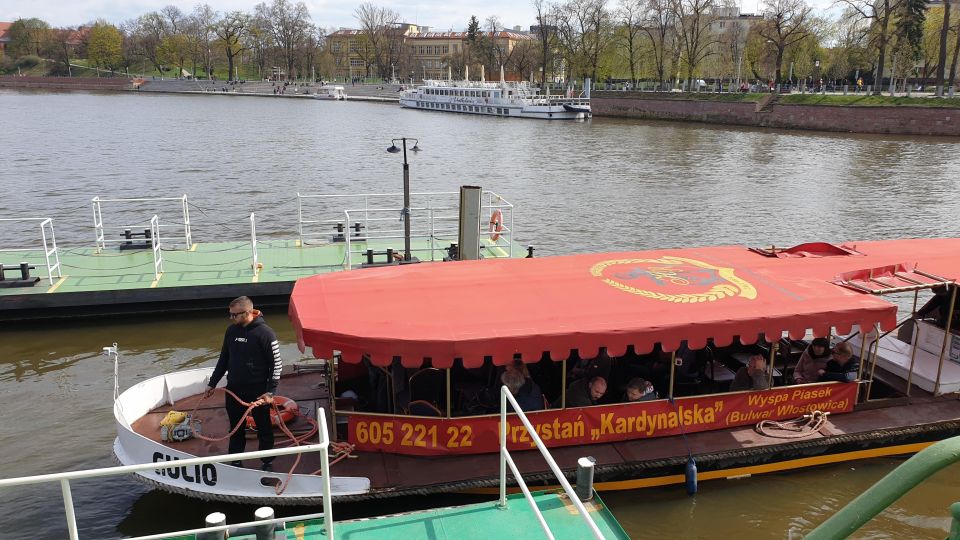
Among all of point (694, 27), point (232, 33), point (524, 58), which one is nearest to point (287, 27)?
point (232, 33)

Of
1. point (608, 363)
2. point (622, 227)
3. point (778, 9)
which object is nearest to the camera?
point (608, 363)

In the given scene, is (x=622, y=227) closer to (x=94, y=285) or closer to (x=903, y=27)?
(x=94, y=285)

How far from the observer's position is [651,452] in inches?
358

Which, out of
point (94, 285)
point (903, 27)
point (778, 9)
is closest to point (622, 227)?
point (94, 285)

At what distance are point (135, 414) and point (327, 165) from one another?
116 feet

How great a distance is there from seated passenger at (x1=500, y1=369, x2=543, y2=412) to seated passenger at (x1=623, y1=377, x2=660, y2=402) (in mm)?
1190

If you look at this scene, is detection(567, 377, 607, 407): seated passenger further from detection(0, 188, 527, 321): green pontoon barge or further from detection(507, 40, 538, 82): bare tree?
detection(507, 40, 538, 82): bare tree

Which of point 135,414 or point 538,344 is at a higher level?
point 538,344

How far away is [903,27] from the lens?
216 feet

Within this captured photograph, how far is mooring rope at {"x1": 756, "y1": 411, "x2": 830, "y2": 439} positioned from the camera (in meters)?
9.57

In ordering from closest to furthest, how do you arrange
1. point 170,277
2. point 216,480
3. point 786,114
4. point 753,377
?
point 216,480
point 753,377
point 170,277
point 786,114

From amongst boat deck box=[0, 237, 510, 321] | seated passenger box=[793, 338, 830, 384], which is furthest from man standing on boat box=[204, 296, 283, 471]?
boat deck box=[0, 237, 510, 321]

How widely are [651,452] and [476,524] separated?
3.23 m

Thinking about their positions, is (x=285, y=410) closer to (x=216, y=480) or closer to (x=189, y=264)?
(x=216, y=480)
